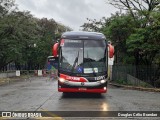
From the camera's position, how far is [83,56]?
795 inches

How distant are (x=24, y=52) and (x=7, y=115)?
66640mm

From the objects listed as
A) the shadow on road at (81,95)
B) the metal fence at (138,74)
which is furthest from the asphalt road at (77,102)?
the metal fence at (138,74)

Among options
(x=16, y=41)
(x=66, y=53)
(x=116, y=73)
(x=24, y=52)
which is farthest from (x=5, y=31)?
(x=66, y=53)

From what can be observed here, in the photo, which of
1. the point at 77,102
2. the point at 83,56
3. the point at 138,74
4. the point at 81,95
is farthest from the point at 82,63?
the point at 138,74

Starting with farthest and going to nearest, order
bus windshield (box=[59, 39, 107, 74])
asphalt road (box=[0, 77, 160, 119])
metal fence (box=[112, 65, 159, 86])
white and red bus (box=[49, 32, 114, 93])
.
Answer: metal fence (box=[112, 65, 159, 86]) < bus windshield (box=[59, 39, 107, 74]) < white and red bus (box=[49, 32, 114, 93]) < asphalt road (box=[0, 77, 160, 119])

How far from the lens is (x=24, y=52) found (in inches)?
3093

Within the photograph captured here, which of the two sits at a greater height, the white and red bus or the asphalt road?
the white and red bus

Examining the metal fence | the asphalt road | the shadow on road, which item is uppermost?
the metal fence

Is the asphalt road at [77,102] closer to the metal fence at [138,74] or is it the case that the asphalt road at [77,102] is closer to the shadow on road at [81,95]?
the shadow on road at [81,95]

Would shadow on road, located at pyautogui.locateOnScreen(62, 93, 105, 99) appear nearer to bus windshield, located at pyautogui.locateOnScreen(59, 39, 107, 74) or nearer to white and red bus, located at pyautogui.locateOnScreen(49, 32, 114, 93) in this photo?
white and red bus, located at pyautogui.locateOnScreen(49, 32, 114, 93)

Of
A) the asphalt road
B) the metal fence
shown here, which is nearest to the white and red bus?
the asphalt road

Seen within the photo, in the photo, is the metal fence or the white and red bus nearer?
the white and red bus

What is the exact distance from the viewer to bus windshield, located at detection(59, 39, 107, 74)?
Result: 19984 mm

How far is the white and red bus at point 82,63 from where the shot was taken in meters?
19.8
